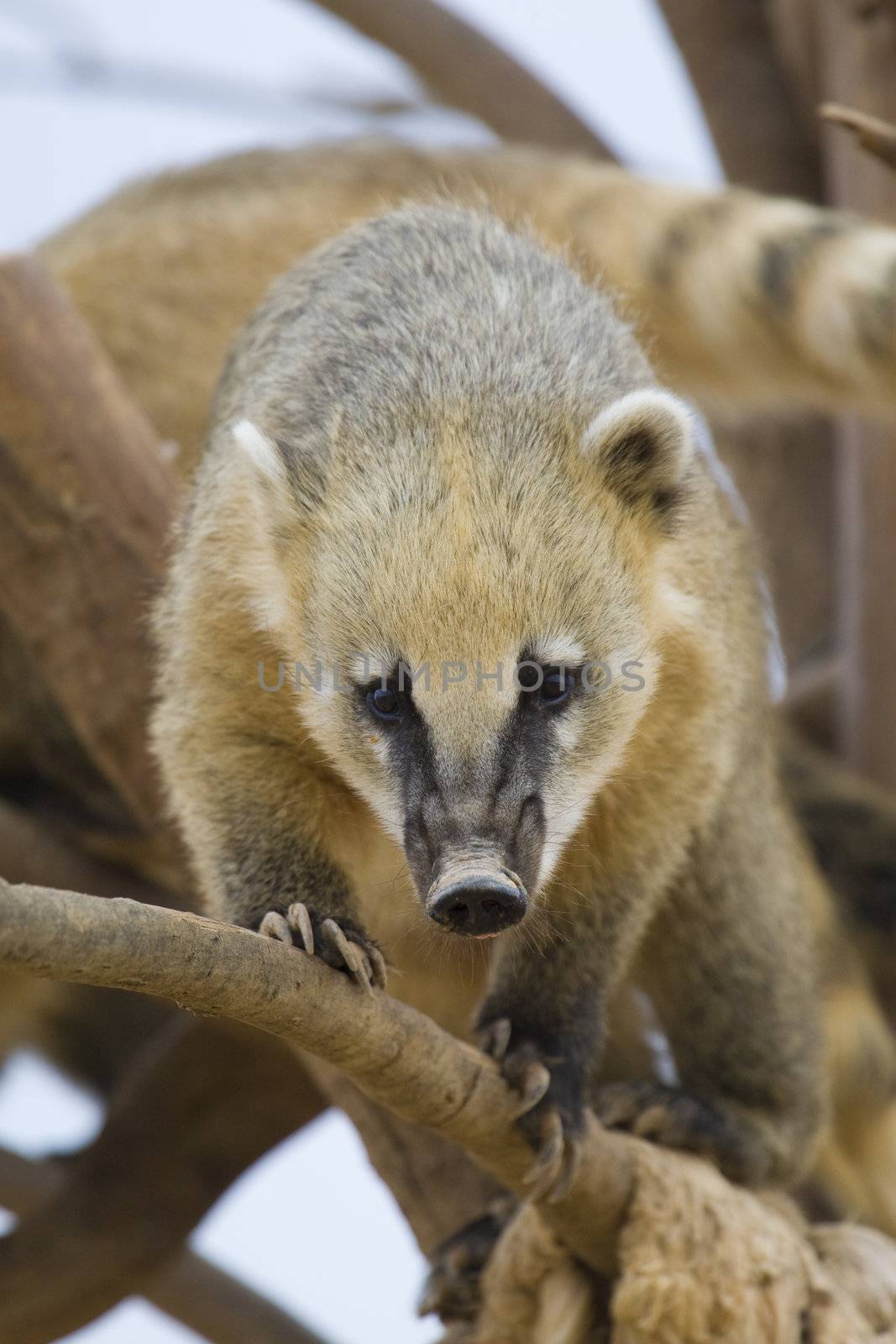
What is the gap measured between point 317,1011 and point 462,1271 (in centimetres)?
134

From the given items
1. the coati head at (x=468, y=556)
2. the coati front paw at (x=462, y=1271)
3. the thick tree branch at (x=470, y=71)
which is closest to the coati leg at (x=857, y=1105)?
the coati front paw at (x=462, y=1271)

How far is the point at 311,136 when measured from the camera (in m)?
6.09

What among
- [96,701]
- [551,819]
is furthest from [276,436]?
[96,701]

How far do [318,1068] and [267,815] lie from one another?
0.79 m

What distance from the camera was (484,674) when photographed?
259cm

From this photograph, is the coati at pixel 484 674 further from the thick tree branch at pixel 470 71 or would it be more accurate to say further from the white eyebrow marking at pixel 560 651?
the thick tree branch at pixel 470 71

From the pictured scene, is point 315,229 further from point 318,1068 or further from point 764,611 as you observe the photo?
point 318,1068

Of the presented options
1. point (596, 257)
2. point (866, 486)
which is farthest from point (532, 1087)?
point (866, 486)

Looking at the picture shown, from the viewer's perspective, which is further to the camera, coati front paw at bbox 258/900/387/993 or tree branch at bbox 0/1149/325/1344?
tree branch at bbox 0/1149/325/1344

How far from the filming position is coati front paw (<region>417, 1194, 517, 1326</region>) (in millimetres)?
3447

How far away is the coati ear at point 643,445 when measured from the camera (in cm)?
287

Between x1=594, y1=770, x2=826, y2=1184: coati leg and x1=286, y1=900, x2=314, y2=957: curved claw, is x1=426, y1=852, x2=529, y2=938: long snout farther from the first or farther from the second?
x1=594, y1=770, x2=826, y2=1184: coati leg

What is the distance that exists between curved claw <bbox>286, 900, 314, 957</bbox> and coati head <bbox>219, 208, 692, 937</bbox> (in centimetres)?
19

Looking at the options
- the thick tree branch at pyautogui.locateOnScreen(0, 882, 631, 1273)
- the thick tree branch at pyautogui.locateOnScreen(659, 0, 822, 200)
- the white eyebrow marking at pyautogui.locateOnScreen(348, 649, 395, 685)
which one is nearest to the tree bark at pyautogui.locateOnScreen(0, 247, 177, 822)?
the white eyebrow marking at pyautogui.locateOnScreen(348, 649, 395, 685)
